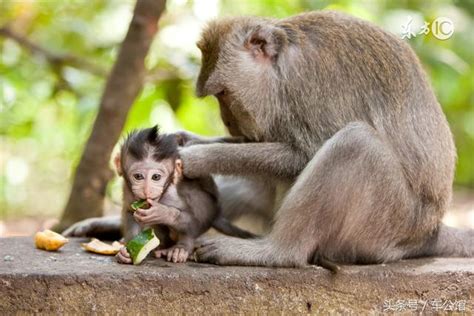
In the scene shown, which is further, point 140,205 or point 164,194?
point 164,194

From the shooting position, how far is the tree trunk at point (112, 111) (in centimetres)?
692

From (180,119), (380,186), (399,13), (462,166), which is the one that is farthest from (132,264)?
(462,166)

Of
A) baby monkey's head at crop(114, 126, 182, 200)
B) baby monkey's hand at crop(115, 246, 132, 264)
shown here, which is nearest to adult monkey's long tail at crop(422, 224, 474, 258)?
baby monkey's head at crop(114, 126, 182, 200)

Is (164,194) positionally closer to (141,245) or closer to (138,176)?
(138,176)

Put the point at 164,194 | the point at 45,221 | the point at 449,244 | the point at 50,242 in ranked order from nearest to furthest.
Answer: the point at 164,194, the point at 50,242, the point at 449,244, the point at 45,221

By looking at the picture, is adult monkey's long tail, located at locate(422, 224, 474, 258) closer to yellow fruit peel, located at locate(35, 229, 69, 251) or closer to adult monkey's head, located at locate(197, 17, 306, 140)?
adult monkey's head, located at locate(197, 17, 306, 140)

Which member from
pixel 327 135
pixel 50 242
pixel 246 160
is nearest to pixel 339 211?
pixel 327 135

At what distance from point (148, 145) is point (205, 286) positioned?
93 centimetres

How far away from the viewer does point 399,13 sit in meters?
8.30

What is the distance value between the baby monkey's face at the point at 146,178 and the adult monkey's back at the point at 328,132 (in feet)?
1.10

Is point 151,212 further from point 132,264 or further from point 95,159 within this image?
point 95,159

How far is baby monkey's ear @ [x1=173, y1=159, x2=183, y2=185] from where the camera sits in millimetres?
5183

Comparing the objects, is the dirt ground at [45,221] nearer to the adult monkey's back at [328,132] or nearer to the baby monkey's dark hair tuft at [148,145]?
the adult monkey's back at [328,132]

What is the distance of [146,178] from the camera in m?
4.93
